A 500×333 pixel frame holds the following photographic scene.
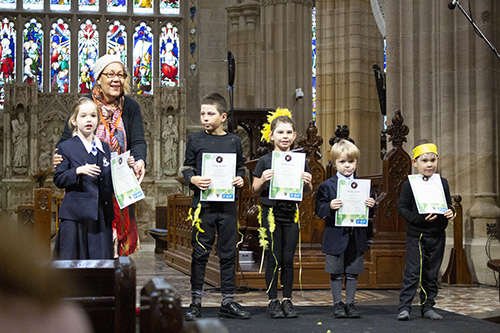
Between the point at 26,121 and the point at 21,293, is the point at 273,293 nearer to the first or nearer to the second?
the point at 21,293

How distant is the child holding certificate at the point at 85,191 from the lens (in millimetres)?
3027

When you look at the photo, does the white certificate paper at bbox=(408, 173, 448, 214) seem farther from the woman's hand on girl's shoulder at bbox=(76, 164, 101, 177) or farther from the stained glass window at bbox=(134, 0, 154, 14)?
the stained glass window at bbox=(134, 0, 154, 14)

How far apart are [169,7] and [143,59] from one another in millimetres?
1838

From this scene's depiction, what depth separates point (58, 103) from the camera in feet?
51.1

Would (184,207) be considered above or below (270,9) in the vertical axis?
A: below

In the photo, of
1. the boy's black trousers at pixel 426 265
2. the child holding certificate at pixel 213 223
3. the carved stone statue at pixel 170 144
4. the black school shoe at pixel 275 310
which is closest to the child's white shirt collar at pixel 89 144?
the child holding certificate at pixel 213 223

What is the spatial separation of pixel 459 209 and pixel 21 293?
5905 millimetres

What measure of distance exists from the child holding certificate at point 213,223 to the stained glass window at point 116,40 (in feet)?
45.0

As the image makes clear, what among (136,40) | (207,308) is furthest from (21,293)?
(136,40)

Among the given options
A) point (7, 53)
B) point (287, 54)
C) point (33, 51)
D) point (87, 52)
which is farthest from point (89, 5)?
point (287, 54)

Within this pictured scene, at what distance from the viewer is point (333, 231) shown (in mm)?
4012

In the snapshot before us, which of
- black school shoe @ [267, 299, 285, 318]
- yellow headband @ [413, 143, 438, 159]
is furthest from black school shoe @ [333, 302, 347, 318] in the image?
yellow headband @ [413, 143, 438, 159]

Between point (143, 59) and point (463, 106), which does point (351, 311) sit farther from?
point (143, 59)

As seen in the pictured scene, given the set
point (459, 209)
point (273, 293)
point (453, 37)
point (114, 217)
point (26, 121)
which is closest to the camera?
point (114, 217)
